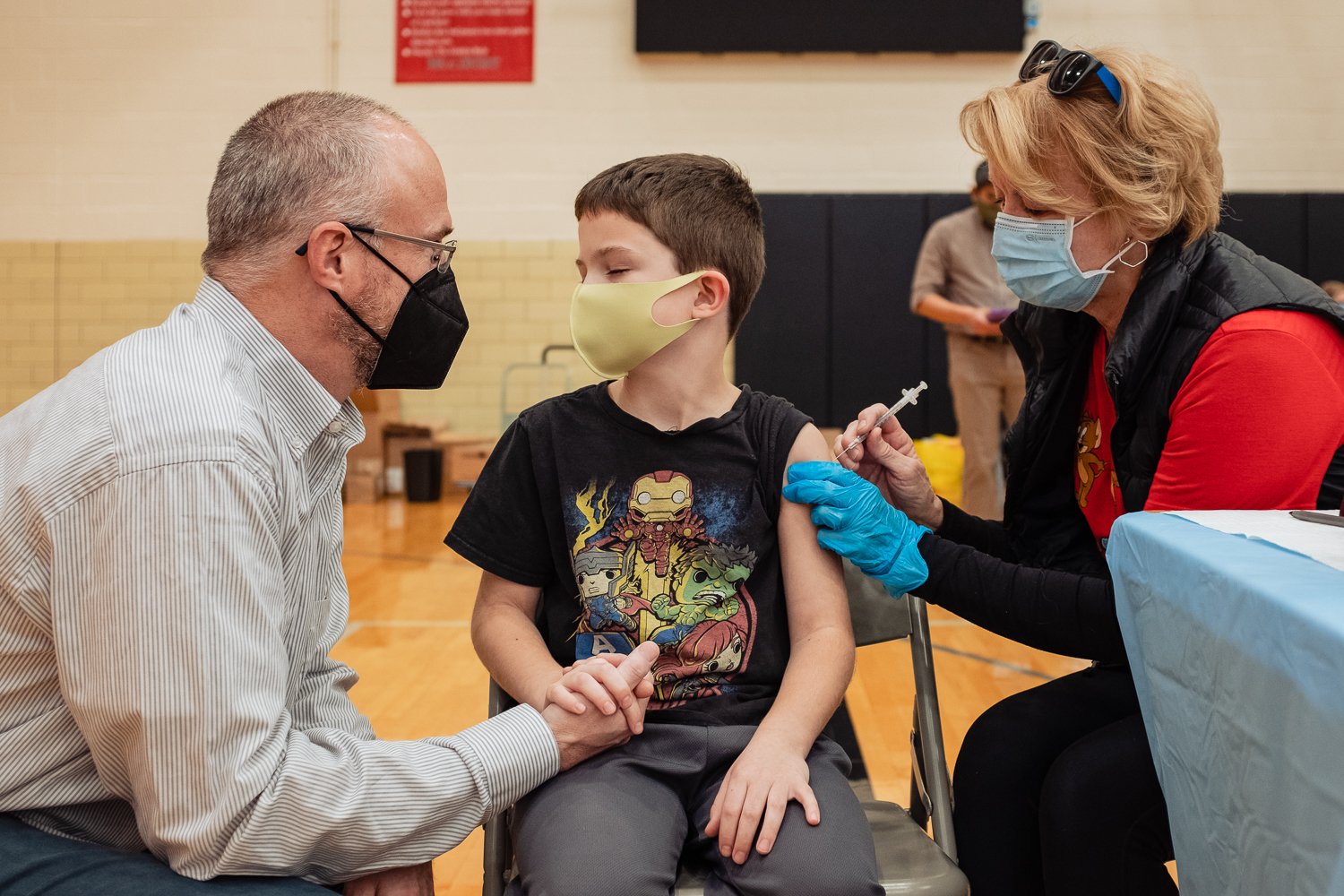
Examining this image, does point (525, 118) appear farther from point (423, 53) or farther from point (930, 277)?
point (930, 277)

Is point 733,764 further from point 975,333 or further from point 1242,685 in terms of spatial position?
point 975,333

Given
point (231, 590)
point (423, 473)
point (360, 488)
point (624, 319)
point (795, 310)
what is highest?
point (624, 319)

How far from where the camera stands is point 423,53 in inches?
292

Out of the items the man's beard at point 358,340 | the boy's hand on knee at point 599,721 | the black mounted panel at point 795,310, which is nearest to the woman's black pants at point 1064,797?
the boy's hand on knee at point 599,721

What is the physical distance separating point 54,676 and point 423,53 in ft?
23.1

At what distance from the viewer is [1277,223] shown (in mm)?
7199

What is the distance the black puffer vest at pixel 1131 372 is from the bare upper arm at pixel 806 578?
15.9 inches

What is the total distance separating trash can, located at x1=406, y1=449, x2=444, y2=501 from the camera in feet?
23.7

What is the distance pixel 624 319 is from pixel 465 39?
649 cm

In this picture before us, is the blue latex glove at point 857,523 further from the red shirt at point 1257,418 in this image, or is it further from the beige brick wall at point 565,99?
the beige brick wall at point 565,99

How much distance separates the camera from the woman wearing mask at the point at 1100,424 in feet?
4.37

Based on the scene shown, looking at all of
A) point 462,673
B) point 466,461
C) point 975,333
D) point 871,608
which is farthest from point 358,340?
point 466,461

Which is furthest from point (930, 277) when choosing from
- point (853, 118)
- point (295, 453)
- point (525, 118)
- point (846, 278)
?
point (295, 453)

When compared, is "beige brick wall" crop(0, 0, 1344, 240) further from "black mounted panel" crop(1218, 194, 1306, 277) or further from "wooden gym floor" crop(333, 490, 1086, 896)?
"wooden gym floor" crop(333, 490, 1086, 896)
